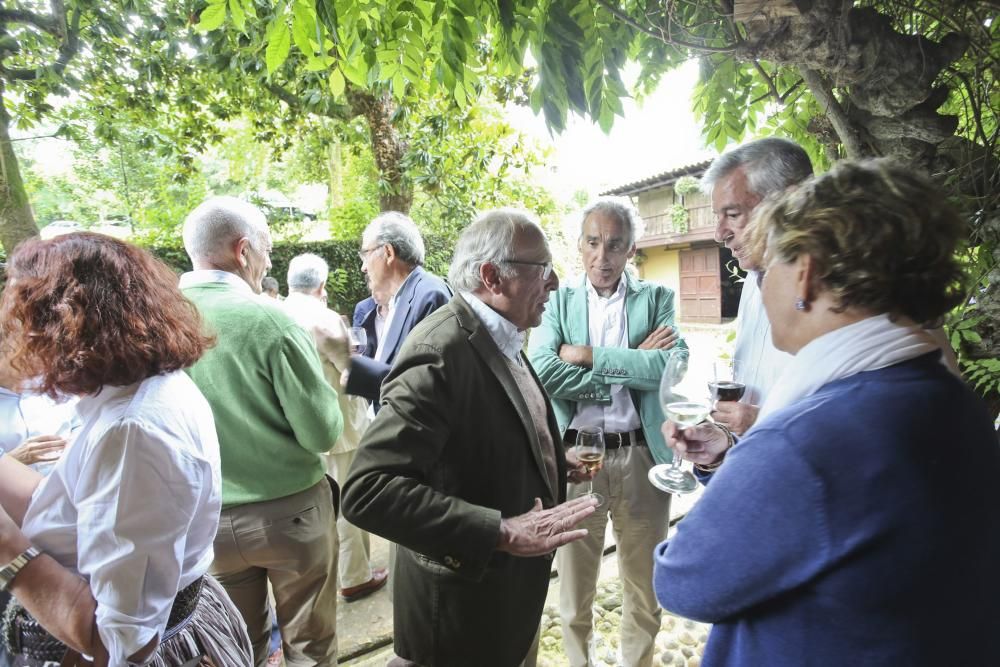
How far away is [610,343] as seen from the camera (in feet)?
8.99

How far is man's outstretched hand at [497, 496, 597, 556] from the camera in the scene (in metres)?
1.45

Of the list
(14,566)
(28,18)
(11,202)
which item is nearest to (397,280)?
(14,566)

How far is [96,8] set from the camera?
216 inches

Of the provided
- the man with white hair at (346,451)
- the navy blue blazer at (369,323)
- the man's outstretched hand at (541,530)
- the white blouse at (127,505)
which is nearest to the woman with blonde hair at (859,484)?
the man's outstretched hand at (541,530)

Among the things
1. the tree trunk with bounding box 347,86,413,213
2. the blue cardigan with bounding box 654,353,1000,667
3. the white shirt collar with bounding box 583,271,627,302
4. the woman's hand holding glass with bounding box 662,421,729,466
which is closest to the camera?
the blue cardigan with bounding box 654,353,1000,667

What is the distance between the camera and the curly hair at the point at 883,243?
0.93m

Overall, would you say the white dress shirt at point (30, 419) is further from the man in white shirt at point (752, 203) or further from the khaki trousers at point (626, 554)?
the man in white shirt at point (752, 203)

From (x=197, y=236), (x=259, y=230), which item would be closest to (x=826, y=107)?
(x=259, y=230)

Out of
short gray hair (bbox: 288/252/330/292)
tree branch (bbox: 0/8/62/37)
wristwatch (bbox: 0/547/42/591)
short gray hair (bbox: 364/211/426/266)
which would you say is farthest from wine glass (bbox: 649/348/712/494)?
tree branch (bbox: 0/8/62/37)

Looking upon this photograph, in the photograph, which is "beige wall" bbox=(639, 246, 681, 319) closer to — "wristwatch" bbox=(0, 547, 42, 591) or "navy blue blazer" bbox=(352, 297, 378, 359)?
"navy blue blazer" bbox=(352, 297, 378, 359)

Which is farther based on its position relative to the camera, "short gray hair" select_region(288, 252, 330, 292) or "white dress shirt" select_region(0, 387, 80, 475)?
"short gray hair" select_region(288, 252, 330, 292)

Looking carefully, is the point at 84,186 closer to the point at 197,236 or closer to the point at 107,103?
the point at 107,103

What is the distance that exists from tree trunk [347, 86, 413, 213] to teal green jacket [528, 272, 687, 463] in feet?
15.0

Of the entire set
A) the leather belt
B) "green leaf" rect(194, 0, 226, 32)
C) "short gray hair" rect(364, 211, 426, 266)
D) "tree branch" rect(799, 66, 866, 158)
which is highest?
"green leaf" rect(194, 0, 226, 32)
